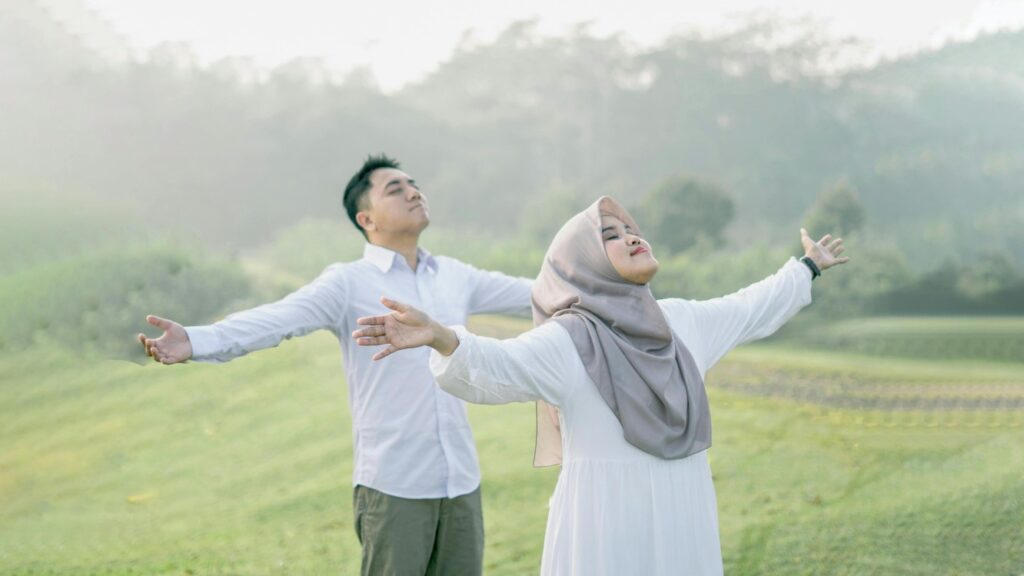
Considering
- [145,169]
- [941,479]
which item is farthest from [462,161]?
[941,479]

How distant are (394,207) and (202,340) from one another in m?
0.71

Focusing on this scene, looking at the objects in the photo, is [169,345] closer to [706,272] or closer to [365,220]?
[365,220]

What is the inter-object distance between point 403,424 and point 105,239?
752 centimetres

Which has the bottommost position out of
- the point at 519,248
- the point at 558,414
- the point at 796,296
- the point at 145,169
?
the point at 558,414

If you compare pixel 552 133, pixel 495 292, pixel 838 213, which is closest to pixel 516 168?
pixel 552 133

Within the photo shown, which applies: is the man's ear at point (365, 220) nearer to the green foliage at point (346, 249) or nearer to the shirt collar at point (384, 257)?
the shirt collar at point (384, 257)

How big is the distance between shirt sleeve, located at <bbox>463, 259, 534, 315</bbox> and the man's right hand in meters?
0.94

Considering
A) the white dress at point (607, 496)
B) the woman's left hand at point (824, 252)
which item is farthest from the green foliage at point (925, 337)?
the white dress at point (607, 496)

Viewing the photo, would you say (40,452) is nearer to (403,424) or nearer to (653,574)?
(403,424)

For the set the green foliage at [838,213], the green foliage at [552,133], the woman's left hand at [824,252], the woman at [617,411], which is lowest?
the woman at [617,411]

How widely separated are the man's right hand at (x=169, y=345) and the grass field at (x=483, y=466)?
313 cm

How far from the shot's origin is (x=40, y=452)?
25.1 ft

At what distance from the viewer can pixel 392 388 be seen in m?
2.76

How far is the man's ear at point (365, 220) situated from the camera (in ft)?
9.57
